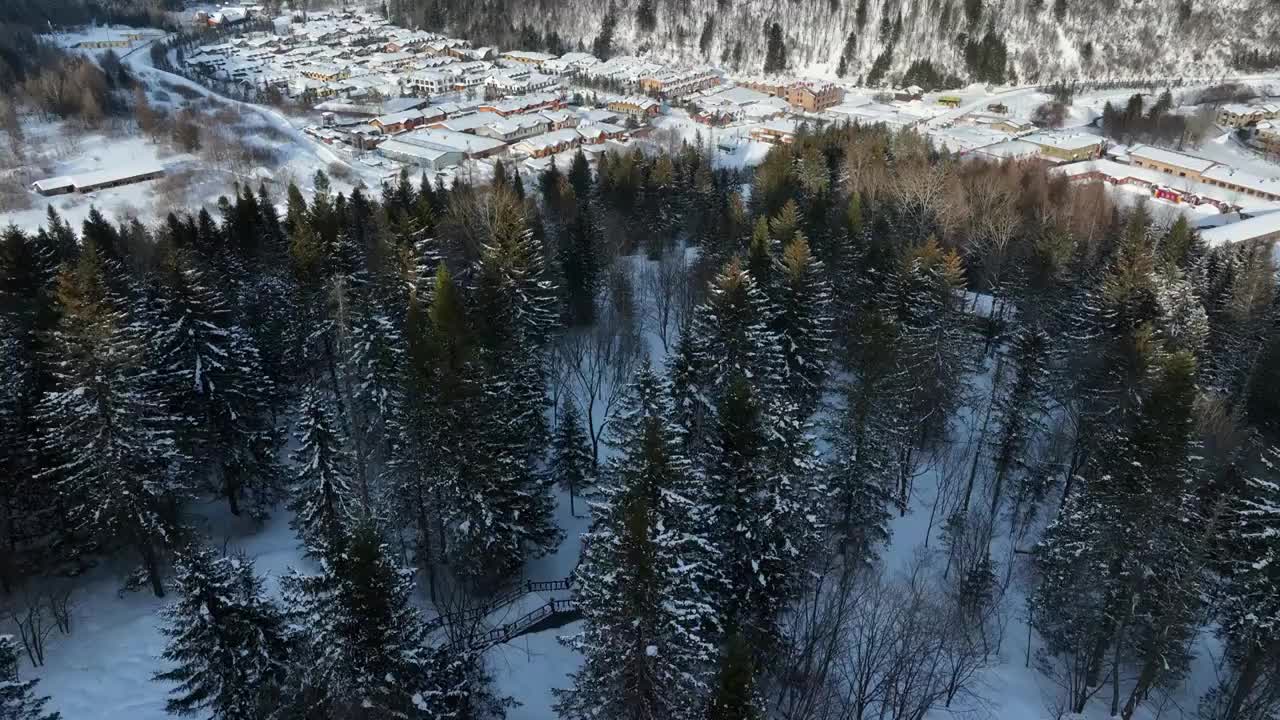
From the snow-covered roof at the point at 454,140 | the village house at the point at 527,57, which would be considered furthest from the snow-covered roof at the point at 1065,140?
the village house at the point at 527,57

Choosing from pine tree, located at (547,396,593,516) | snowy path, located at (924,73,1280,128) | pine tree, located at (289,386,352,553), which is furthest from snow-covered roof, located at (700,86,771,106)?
pine tree, located at (289,386,352,553)

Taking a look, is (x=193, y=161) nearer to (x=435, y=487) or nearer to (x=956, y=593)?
(x=435, y=487)

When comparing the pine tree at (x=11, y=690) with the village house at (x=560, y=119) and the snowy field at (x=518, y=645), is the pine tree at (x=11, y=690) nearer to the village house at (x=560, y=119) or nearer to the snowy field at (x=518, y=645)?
the snowy field at (x=518, y=645)

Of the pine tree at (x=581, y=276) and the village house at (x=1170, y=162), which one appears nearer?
the pine tree at (x=581, y=276)

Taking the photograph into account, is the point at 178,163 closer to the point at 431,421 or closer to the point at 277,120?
the point at 277,120

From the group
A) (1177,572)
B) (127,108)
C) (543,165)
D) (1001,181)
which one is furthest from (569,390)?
(127,108)

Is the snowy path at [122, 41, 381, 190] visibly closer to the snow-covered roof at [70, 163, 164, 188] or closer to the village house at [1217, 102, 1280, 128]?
the snow-covered roof at [70, 163, 164, 188]

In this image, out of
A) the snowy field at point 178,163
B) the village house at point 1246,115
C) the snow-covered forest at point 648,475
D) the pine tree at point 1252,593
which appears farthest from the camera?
the village house at point 1246,115
